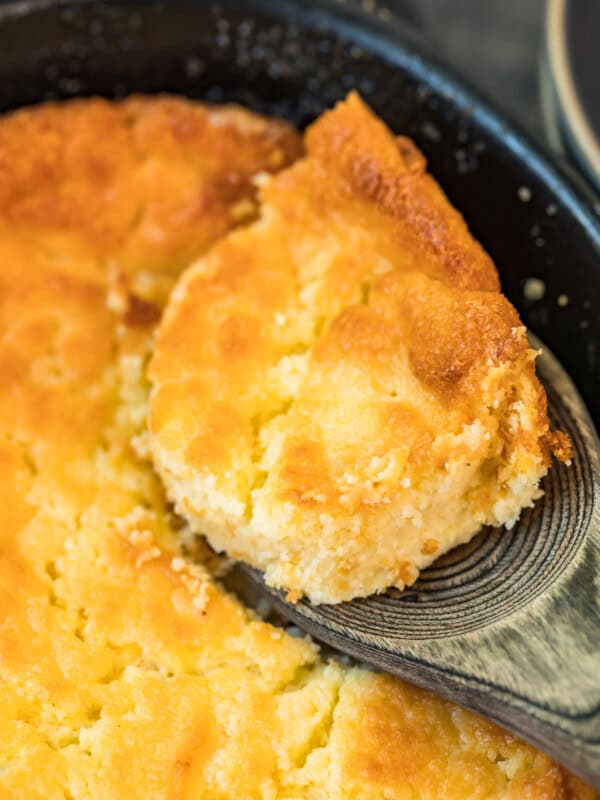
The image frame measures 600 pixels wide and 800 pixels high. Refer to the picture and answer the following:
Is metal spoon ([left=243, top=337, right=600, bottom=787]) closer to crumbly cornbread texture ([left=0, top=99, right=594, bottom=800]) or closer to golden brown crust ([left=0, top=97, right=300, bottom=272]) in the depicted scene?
crumbly cornbread texture ([left=0, top=99, right=594, bottom=800])

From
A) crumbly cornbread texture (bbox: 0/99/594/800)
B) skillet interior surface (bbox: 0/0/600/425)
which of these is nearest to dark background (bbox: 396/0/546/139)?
skillet interior surface (bbox: 0/0/600/425)

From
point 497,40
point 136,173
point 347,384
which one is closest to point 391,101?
point 136,173

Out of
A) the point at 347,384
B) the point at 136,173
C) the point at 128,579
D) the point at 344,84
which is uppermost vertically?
the point at 344,84

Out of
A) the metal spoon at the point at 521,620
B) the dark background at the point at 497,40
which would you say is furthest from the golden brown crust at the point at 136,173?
the dark background at the point at 497,40

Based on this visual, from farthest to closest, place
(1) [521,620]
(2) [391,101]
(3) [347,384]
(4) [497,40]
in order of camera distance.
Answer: (4) [497,40], (2) [391,101], (3) [347,384], (1) [521,620]

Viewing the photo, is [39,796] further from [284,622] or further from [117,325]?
[117,325]

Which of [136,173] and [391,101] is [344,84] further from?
[136,173]

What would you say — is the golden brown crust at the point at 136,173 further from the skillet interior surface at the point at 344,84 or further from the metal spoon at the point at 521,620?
the metal spoon at the point at 521,620
